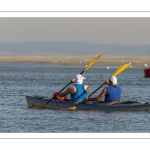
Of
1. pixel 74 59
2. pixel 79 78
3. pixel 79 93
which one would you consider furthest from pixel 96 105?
pixel 74 59

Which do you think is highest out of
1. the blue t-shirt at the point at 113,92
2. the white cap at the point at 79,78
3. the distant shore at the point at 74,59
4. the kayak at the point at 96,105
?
the distant shore at the point at 74,59

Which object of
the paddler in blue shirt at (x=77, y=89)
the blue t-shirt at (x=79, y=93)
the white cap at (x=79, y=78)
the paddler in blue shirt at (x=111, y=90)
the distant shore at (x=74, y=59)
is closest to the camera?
the paddler in blue shirt at (x=111, y=90)

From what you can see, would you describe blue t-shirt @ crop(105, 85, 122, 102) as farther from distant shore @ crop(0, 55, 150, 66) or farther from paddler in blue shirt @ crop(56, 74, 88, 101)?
→ distant shore @ crop(0, 55, 150, 66)

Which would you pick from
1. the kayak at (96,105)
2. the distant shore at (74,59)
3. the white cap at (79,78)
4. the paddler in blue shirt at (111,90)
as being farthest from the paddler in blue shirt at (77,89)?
the distant shore at (74,59)

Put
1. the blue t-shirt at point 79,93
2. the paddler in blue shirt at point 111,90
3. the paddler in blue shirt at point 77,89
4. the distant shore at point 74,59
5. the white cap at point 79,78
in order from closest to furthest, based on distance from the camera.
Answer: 1. the paddler in blue shirt at point 111,90
2. the white cap at point 79,78
3. the paddler in blue shirt at point 77,89
4. the blue t-shirt at point 79,93
5. the distant shore at point 74,59

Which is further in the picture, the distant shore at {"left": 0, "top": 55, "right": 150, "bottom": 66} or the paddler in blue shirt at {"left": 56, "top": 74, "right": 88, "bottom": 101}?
the distant shore at {"left": 0, "top": 55, "right": 150, "bottom": 66}

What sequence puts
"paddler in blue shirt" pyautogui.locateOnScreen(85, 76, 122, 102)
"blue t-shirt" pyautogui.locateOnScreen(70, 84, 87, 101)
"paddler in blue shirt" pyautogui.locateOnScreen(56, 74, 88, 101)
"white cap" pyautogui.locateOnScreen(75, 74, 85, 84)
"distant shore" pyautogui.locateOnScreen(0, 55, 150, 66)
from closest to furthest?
A: "paddler in blue shirt" pyautogui.locateOnScreen(85, 76, 122, 102), "white cap" pyautogui.locateOnScreen(75, 74, 85, 84), "paddler in blue shirt" pyautogui.locateOnScreen(56, 74, 88, 101), "blue t-shirt" pyautogui.locateOnScreen(70, 84, 87, 101), "distant shore" pyautogui.locateOnScreen(0, 55, 150, 66)

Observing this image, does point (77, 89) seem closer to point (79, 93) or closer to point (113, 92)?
point (79, 93)

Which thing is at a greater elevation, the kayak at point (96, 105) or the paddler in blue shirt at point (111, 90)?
the paddler in blue shirt at point (111, 90)

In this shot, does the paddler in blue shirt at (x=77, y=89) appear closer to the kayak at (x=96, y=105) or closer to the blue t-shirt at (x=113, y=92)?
the kayak at (x=96, y=105)

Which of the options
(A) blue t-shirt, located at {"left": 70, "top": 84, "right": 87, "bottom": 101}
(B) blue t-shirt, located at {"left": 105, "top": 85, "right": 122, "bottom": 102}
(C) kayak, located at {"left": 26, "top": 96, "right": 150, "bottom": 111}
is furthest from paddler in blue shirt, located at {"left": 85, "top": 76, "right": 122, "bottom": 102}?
(A) blue t-shirt, located at {"left": 70, "top": 84, "right": 87, "bottom": 101}
